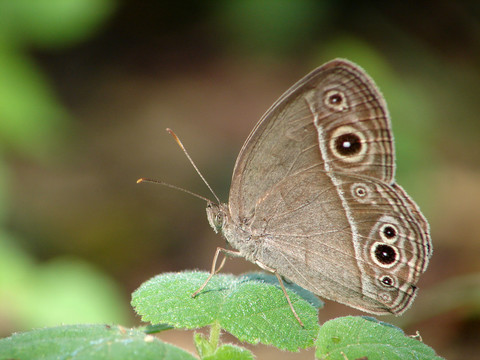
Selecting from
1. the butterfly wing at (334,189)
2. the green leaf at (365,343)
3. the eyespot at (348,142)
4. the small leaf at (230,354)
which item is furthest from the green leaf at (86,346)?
the eyespot at (348,142)

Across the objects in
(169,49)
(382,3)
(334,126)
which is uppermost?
(169,49)

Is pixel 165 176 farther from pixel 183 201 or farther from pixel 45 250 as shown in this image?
pixel 45 250

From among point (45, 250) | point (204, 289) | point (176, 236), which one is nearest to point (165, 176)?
point (176, 236)

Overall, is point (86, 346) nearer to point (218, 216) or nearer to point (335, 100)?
point (218, 216)

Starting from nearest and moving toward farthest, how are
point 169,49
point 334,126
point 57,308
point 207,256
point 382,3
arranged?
point 334,126, point 57,308, point 207,256, point 382,3, point 169,49

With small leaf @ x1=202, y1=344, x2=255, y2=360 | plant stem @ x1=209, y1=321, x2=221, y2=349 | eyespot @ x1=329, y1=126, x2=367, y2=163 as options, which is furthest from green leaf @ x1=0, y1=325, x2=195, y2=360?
eyespot @ x1=329, y1=126, x2=367, y2=163

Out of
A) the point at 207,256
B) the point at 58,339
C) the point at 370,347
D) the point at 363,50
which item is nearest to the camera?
the point at 58,339

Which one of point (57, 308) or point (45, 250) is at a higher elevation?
point (45, 250)
